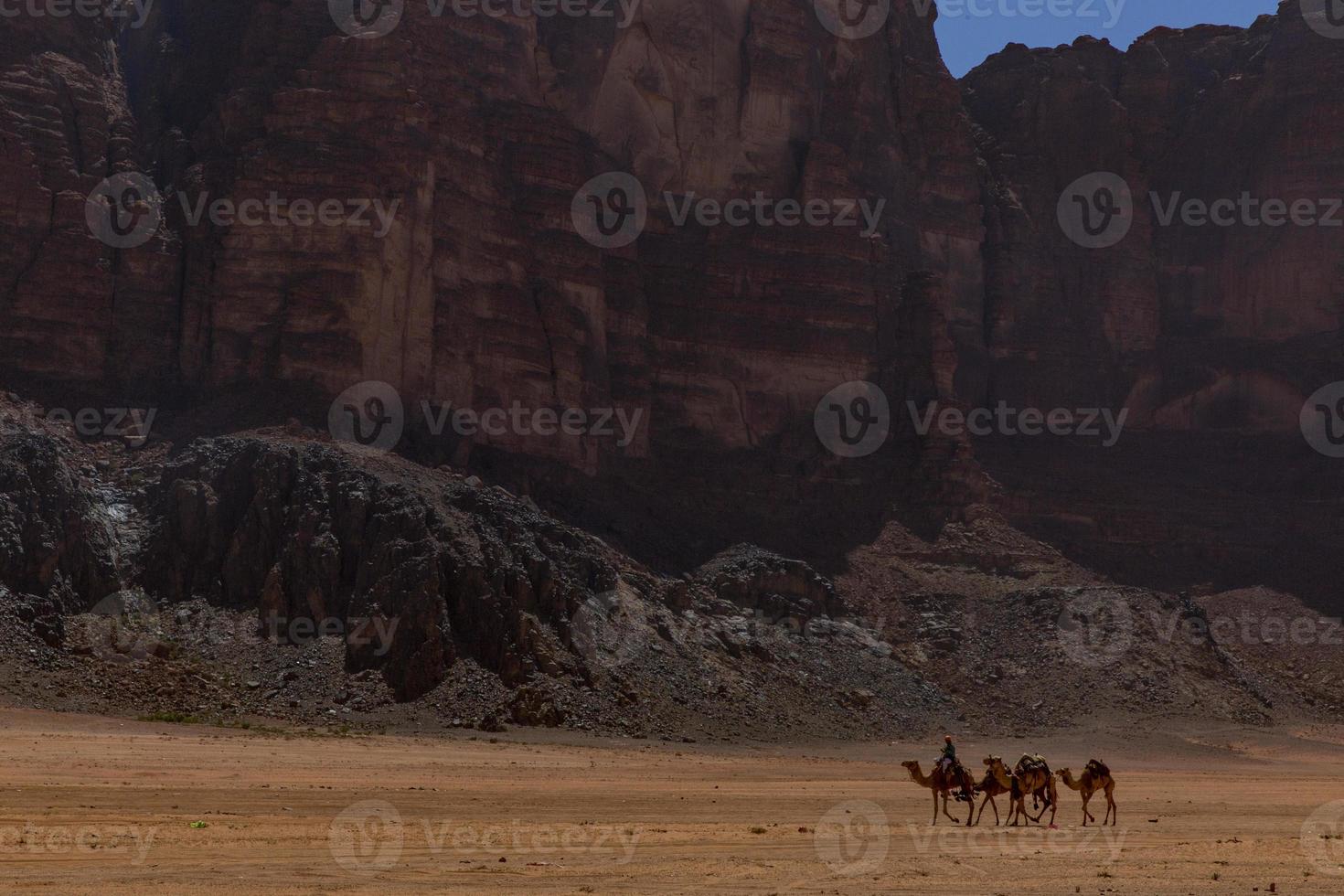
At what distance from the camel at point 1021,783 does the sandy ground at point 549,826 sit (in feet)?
2.66

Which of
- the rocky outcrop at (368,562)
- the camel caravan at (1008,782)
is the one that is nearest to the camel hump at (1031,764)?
the camel caravan at (1008,782)

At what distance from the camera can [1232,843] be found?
110ft

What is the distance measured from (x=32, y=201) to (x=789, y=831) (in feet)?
155

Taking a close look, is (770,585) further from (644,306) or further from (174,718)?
(174,718)

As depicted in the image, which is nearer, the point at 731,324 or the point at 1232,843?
the point at 1232,843

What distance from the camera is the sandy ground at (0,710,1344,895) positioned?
26172 mm

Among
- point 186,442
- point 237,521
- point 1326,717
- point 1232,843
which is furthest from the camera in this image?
point 1326,717

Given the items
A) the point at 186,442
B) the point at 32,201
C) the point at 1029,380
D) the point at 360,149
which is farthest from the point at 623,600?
the point at 1029,380

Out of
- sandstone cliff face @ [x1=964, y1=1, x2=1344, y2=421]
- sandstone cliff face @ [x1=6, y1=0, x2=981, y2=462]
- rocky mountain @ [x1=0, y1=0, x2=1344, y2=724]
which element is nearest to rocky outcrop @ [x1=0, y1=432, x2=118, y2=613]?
rocky mountain @ [x1=0, y1=0, x2=1344, y2=724]

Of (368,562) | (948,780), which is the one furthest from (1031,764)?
(368,562)

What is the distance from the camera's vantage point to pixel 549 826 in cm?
3291

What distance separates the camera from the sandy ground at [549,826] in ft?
85.9

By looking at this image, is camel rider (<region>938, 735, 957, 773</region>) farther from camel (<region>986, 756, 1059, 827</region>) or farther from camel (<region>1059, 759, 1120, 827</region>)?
camel (<region>1059, 759, 1120, 827</region>)

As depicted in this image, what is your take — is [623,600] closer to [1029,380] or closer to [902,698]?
[902,698]
